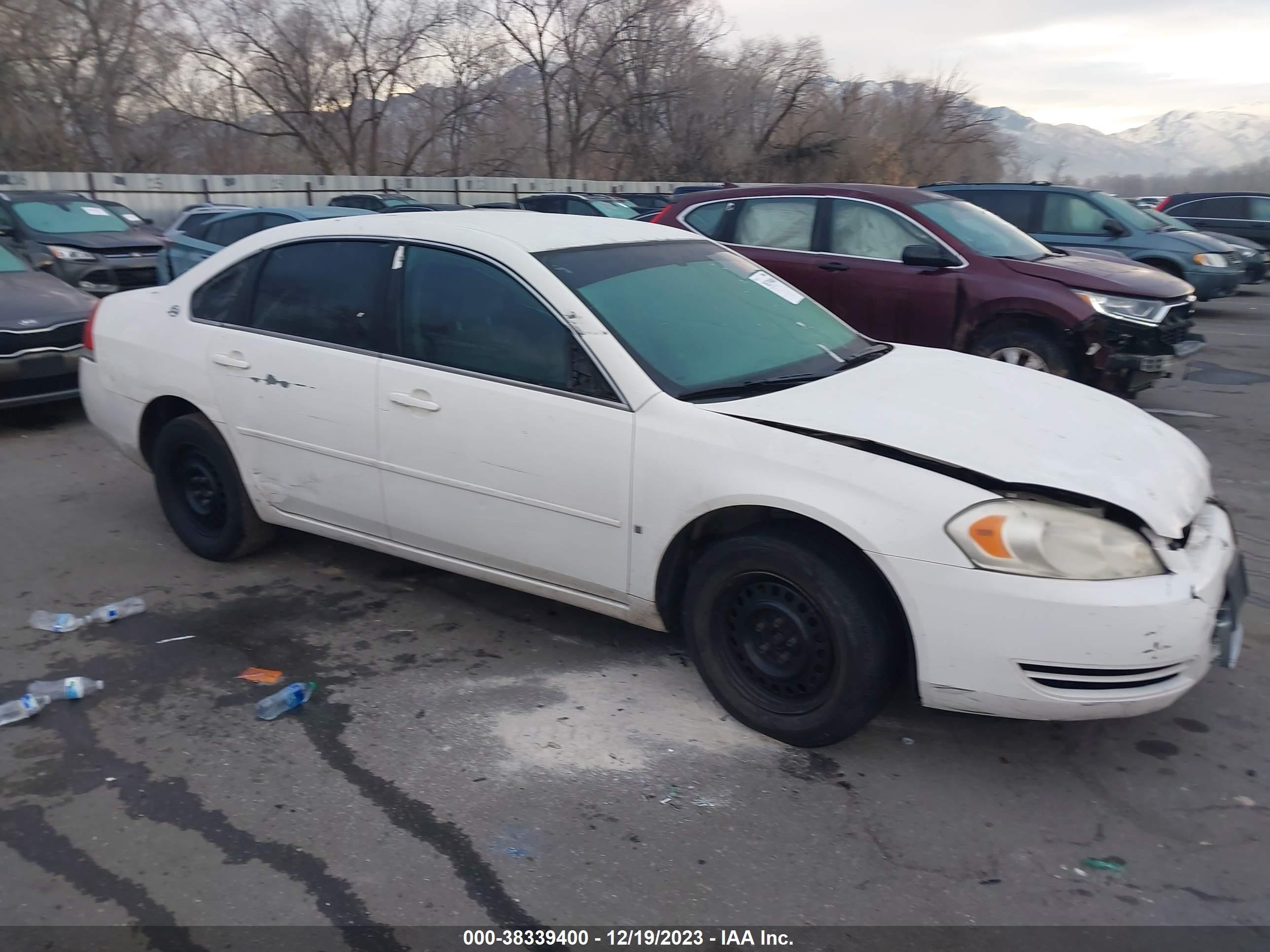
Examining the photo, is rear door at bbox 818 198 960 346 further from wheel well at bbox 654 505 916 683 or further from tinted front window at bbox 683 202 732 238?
wheel well at bbox 654 505 916 683

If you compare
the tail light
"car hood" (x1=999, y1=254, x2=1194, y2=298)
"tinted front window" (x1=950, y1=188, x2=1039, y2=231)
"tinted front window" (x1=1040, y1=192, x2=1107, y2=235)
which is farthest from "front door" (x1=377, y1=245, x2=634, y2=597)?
"tinted front window" (x1=1040, y1=192, x2=1107, y2=235)

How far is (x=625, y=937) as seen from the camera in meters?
2.54

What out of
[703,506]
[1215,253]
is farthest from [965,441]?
[1215,253]

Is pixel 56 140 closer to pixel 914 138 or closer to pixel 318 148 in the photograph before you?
pixel 318 148

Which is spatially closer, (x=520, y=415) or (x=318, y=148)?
(x=520, y=415)

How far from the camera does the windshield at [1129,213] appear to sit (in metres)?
12.3

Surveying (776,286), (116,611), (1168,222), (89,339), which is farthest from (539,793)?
(1168,222)

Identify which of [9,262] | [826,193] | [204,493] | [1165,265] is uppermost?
[826,193]

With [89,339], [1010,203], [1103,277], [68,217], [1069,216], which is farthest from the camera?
[68,217]

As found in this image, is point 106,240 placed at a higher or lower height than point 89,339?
lower

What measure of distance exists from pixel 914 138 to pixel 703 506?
42.7m

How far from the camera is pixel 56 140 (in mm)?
28781

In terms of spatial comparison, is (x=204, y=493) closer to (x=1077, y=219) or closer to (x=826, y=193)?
(x=826, y=193)

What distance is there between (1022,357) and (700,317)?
4192 mm
